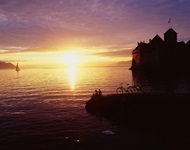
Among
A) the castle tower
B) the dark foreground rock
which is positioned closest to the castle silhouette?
the castle tower

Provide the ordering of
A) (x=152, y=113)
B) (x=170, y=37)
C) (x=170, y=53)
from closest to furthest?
(x=152, y=113) < (x=170, y=53) < (x=170, y=37)

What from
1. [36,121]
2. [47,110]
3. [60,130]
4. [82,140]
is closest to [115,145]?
[82,140]

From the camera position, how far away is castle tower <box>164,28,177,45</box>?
407 ft

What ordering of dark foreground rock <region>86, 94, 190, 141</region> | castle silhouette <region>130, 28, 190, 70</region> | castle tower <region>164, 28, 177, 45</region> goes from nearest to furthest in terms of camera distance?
dark foreground rock <region>86, 94, 190, 141</region>
castle silhouette <region>130, 28, 190, 70</region>
castle tower <region>164, 28, 177, 45</region>

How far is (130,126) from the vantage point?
2428 centimetres

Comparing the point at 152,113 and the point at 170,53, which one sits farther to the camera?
the point at 170,53

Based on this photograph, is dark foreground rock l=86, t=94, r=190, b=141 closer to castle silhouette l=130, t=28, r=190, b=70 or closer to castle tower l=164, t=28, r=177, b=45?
castle silhouette l=130, t=28, r=190, b=70

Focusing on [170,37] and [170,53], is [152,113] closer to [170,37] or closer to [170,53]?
[170,53]

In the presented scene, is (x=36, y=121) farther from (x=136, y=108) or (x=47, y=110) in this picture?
(x=136, y=108)

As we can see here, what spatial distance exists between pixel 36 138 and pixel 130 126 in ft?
34.8

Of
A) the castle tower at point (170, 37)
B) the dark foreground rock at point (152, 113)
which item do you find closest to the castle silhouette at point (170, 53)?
the castle tower at point (170, 37)

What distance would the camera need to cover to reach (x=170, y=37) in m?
124

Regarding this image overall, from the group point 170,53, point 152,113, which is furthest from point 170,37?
point 152,113

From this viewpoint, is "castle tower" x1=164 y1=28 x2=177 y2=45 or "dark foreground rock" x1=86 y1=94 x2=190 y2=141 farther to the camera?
"castle tower" x1=164 y1=28 x2=177 y2=45
